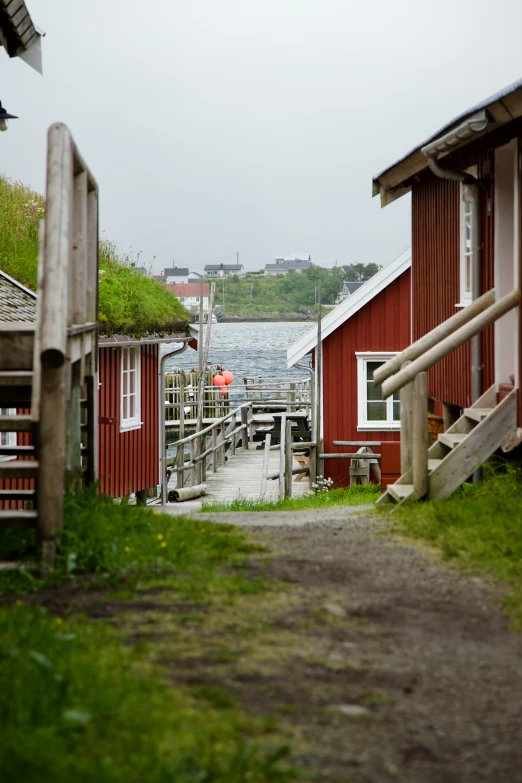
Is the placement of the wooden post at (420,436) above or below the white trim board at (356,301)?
below

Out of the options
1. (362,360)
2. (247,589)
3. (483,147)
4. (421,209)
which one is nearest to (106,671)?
(247,589)

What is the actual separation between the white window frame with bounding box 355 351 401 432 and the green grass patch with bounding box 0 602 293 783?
748 inches

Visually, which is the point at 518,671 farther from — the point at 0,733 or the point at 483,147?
the point at 483,147

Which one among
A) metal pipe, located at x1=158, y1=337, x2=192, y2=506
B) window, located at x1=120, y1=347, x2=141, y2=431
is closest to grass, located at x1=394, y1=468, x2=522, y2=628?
window, located at x1=120, y1=347, x2=141, y2=431

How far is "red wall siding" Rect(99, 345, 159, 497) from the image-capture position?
17750 millimetres

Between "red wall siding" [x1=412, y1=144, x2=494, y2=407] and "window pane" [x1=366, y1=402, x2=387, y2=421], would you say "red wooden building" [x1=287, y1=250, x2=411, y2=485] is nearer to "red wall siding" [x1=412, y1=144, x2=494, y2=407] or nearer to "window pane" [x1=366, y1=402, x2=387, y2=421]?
"window pane" [x1=366, y1=402, x2=387, y2=421]

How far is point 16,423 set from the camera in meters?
6.07

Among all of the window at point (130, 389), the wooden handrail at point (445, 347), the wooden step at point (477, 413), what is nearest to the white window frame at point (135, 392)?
the window at point (130, 389)

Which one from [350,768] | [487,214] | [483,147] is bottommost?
[350,768]

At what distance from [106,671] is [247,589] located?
4.70 ft

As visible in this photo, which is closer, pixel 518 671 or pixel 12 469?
pixel 518 671

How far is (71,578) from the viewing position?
17.5 ft

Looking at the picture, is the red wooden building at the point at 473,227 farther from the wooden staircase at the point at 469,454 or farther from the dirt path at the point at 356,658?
the dirt path at the point at 356,658

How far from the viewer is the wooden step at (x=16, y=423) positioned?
5960 millimetres
